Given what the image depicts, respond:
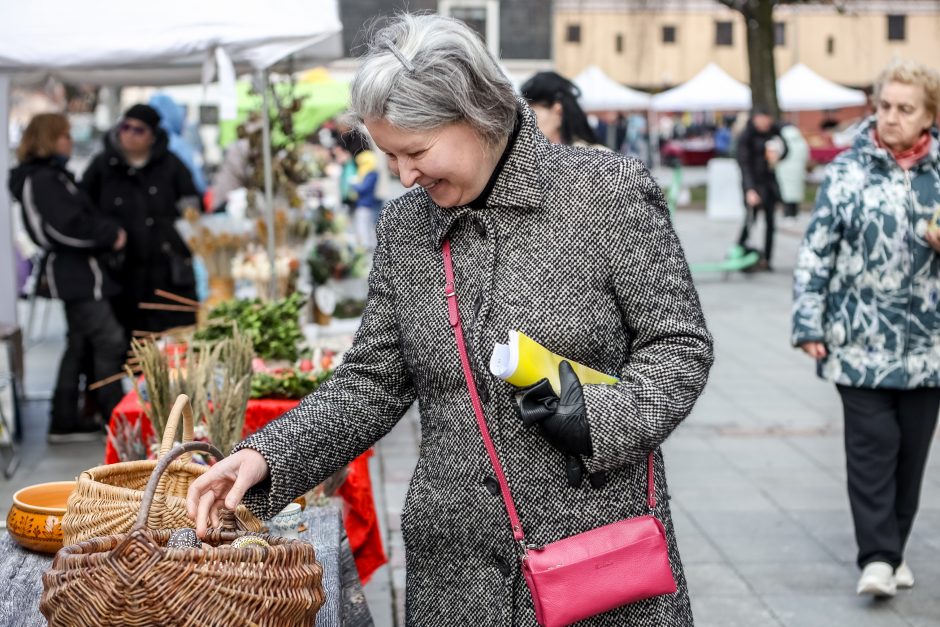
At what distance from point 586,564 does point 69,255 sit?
5.07m

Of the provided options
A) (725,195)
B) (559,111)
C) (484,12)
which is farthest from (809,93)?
(484,12)

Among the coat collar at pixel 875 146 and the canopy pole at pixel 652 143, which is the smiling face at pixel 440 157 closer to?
the coat collar at pixel 875 146

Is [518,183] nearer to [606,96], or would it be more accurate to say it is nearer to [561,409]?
[561,409]

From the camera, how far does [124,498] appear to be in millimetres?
2385

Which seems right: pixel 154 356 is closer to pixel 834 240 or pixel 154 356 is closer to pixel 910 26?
pixel 834 240

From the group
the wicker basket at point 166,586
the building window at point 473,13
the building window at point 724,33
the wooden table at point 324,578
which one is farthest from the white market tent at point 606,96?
the building window at point 724,33

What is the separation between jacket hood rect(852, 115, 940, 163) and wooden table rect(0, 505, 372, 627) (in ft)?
7.07

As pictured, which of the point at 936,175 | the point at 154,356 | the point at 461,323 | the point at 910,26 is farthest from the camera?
the point at 910,26

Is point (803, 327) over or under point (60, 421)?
over

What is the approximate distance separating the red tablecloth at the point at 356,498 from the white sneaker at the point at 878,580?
1634 millimetres

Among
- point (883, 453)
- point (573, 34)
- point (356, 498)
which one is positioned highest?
point (573, 34)

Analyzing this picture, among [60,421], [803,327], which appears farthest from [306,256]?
[803,327]

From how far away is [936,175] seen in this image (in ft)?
13.3

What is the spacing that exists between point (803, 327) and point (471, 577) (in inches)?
92.6
